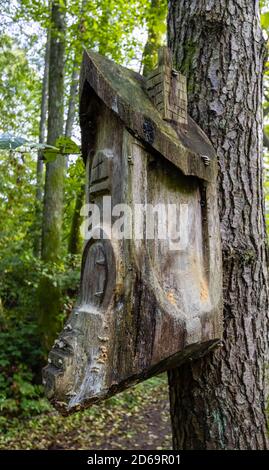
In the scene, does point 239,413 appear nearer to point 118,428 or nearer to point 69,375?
point 69,375

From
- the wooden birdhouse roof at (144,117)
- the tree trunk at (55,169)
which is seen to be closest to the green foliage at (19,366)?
the tree trunk at (55,169)

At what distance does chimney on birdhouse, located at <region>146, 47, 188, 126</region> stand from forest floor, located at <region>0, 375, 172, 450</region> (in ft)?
12.9

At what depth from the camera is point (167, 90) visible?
124cm

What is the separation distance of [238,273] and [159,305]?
423 millimetres

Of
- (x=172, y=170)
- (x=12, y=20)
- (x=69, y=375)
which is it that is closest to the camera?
(x=69, y=375)

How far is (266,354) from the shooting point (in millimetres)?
1397

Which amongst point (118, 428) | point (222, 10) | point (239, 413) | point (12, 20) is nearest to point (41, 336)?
point (118, 428)

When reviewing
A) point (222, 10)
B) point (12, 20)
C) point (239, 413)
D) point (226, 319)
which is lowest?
point (239, 413)

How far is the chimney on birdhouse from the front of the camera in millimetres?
1227

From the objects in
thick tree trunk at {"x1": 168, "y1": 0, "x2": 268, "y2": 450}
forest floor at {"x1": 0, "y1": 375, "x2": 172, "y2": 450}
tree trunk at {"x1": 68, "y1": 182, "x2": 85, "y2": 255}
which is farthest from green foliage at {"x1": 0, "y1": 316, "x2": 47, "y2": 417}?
thick tree trunk at {"x1": 168, "y1": 0, "x2": 268, "y2": 450}

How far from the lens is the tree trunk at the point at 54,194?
5477mm

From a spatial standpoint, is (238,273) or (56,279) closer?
(238,273)

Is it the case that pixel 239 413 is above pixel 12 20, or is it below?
below

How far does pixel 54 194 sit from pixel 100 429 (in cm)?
307
